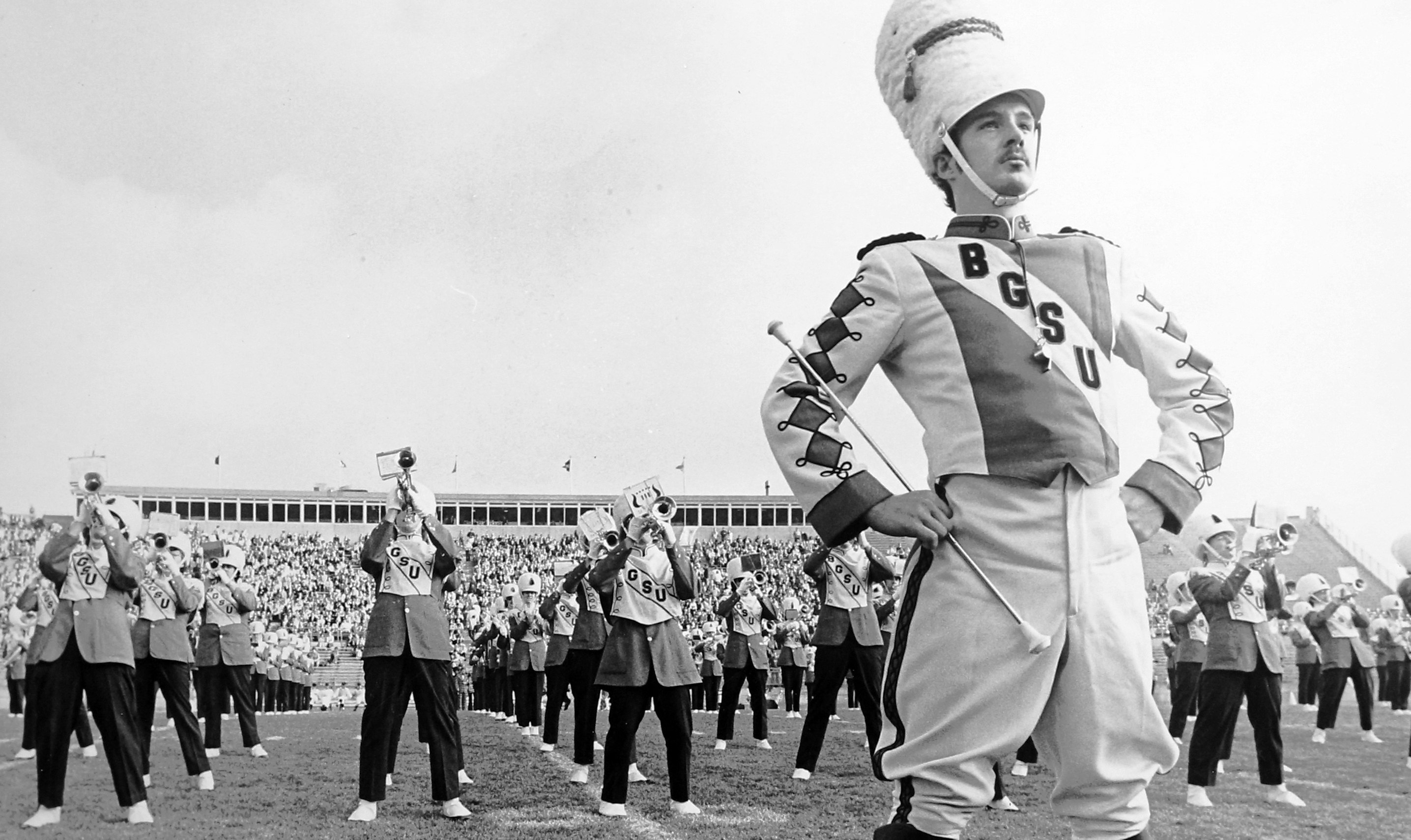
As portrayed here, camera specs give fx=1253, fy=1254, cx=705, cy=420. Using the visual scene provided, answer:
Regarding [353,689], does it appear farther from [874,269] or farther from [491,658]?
[874,269]

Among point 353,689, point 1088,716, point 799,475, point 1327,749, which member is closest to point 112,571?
point 799,475

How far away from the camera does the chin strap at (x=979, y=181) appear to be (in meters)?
2.94

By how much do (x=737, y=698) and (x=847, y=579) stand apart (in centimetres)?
441

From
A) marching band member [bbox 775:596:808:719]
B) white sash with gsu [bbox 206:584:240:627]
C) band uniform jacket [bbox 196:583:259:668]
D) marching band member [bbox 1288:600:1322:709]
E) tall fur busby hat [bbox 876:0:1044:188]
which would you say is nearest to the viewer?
tall fur busby hat [bbox 876:0:1044:188]

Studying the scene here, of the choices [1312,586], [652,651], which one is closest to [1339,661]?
[1312,586]

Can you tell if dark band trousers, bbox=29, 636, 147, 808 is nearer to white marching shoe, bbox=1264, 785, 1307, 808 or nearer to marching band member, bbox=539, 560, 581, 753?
marching band member, bbox=539, 560, 581, 753

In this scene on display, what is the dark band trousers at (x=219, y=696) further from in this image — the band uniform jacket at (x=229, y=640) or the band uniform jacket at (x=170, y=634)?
the band uniform jacket at (x=170, y=634)

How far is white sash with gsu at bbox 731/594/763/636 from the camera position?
50.1 ft

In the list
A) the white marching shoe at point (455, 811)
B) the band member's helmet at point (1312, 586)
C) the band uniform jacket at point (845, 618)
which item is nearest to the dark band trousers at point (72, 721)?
the white marching shoe at point (455, 811)

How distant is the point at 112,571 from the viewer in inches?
309

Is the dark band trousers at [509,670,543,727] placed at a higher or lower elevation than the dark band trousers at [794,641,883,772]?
lower

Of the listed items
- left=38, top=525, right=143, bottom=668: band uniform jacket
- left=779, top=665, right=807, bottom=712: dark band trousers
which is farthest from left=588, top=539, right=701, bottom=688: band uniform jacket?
left=779, top=665, right=807, bottom=712: dark band trousers

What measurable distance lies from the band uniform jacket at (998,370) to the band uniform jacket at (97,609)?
20.7ft

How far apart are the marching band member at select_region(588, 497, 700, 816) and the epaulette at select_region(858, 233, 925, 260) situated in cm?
562
